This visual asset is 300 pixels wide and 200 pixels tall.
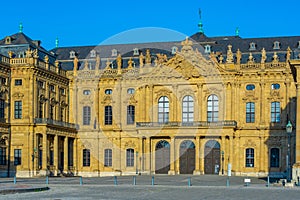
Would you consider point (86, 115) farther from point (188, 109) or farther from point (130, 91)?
point (188, 109)

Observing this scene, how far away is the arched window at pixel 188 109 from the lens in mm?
73062

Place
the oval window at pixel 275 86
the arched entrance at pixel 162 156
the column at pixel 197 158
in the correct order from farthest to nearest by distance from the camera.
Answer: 1. the arched entrance at pixel 162 156
2. the oval window at pixel 275 86
3. the column at pixel 197 158

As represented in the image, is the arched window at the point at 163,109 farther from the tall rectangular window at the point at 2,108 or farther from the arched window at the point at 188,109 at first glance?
the tall rectangular window at the point at 2,108

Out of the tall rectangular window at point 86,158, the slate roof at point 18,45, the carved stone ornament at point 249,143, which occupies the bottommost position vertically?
the tall rectangular window at point 86,158

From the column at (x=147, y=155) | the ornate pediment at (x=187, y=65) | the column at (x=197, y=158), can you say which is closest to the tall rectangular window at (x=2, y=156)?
the column at (x=147, y=155)

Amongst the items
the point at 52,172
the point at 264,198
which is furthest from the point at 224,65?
the point at 264,198

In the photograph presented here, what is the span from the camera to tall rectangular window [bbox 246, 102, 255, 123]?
72.0m

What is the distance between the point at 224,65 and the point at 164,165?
12815 mm

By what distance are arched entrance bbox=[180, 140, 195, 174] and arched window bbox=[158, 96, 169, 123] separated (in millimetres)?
3535

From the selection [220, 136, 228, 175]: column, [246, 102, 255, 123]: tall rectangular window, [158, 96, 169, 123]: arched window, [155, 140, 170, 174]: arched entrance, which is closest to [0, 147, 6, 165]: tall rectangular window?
[155, 140, 170, 174]: arched entrance

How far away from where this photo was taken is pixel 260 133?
234 feet

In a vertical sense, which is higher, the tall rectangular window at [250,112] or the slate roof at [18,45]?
the slate roof at [18,45]

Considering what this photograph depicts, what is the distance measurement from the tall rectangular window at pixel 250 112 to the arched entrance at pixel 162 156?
9.26 m

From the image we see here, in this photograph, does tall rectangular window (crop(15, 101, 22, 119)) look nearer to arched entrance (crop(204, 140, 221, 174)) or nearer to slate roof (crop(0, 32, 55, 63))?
slate roof (crop(0, 32, 55, 63))
